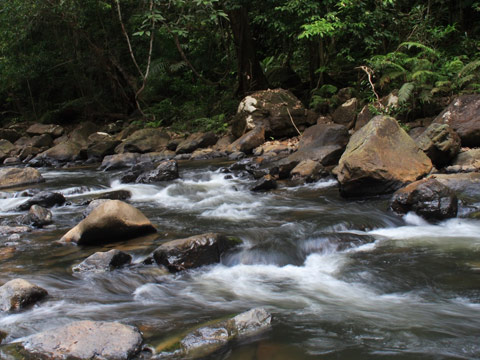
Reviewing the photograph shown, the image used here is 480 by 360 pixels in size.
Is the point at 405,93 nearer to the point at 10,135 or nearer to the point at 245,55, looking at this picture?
the point at 245,55

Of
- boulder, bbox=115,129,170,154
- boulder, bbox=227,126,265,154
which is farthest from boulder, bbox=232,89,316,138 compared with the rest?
boulder, bbox=115,129,170,154

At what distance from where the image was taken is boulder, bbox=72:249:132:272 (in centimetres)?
468

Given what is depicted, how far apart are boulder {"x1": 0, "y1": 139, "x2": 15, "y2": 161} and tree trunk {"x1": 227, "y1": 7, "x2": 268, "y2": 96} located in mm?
9857

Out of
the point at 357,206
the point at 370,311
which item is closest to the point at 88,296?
the point at 370,311

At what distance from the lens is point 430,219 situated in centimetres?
600

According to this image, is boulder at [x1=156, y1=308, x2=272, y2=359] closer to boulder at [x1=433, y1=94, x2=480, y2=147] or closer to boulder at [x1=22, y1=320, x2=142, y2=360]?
boulder at [x1=22, y1=320, x2=142, y2=360]

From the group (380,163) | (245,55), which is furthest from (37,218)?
(245,55)

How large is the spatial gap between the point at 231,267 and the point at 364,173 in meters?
3.23

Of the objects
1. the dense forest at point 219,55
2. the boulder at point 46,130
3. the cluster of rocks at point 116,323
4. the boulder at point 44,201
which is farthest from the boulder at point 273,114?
the boulder at point 46,130

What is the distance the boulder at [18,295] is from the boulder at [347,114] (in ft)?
33.7

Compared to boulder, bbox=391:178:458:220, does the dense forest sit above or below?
above

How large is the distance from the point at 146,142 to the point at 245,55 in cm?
460

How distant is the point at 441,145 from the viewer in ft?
26.7

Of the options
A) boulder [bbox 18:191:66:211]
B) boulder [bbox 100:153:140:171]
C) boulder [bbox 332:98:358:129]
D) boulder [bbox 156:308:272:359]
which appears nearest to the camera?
boulder [bbox 156:308:272:359]
